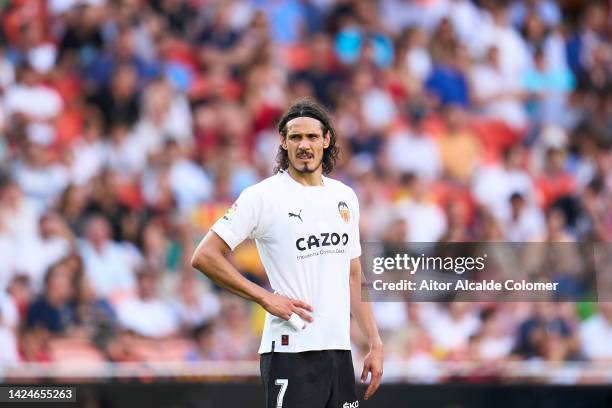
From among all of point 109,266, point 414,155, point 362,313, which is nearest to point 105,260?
point 109,266

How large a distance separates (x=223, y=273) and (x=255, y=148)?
23.4 feet

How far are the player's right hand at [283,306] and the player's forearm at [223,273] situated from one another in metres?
0.03

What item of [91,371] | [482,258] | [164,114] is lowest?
[91,371]

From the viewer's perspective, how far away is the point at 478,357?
9180 mm

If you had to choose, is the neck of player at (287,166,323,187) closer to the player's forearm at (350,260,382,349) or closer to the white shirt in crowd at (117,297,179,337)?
the player's forearm at (350,260,382,349)

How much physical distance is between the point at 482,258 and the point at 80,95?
18.6 feet

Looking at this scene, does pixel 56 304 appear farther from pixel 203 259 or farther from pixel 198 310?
pixel 203 259

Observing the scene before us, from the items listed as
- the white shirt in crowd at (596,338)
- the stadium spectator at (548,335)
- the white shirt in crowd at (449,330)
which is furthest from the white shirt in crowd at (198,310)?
the white shirt in crowd at (596,338)

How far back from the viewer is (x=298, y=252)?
216 inches

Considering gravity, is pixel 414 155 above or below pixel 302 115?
above

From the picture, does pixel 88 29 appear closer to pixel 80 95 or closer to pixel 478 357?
pixel 80 95

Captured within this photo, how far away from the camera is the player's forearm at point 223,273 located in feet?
17.5

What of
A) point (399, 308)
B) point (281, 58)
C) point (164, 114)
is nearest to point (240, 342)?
point (399, 308)

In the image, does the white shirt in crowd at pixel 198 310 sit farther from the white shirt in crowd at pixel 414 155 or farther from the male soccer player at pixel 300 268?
the male soccer player at pixel 300 268
